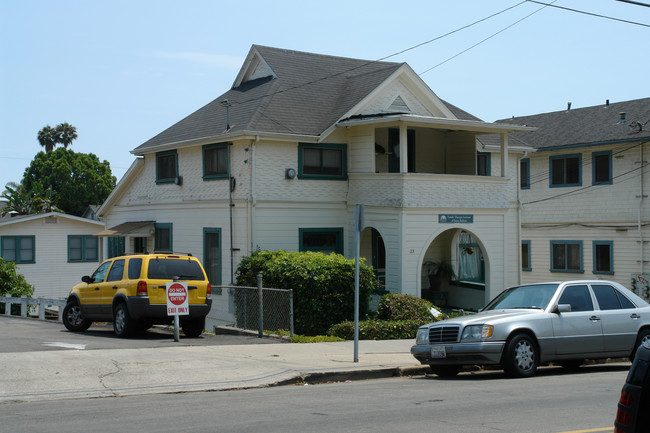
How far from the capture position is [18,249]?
122ft

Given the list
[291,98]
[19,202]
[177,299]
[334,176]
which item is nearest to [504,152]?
[334,176]

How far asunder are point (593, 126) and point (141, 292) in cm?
2289

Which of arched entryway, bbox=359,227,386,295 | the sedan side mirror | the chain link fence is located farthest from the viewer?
arched entryway, bbox=359,227,386,295

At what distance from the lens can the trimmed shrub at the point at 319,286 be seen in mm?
19703

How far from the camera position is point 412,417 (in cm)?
888

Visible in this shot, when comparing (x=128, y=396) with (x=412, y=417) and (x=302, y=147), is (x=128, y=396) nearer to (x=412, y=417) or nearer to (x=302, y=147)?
(x=412, y=417)

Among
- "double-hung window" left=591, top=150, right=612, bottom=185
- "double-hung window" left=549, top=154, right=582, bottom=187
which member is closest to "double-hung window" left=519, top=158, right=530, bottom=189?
"double-hung window" left=549, top=154, right=582, bottom=187

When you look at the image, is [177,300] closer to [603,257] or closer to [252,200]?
[252,200]

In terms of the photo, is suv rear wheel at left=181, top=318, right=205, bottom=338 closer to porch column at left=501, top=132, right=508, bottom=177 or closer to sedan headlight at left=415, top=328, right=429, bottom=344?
sedan headlight at left=415, top=328, right=429, bottom=344

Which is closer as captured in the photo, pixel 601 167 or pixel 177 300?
pixel 177 300

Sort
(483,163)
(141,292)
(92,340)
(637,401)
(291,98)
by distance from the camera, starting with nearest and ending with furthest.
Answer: (637,401) < (92,340) < (141,292) < (291,98) < (483,163)

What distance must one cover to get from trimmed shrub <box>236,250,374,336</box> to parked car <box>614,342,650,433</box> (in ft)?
49.5

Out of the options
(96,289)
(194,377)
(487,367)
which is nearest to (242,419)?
(194,377)

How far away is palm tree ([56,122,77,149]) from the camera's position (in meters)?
94.8
